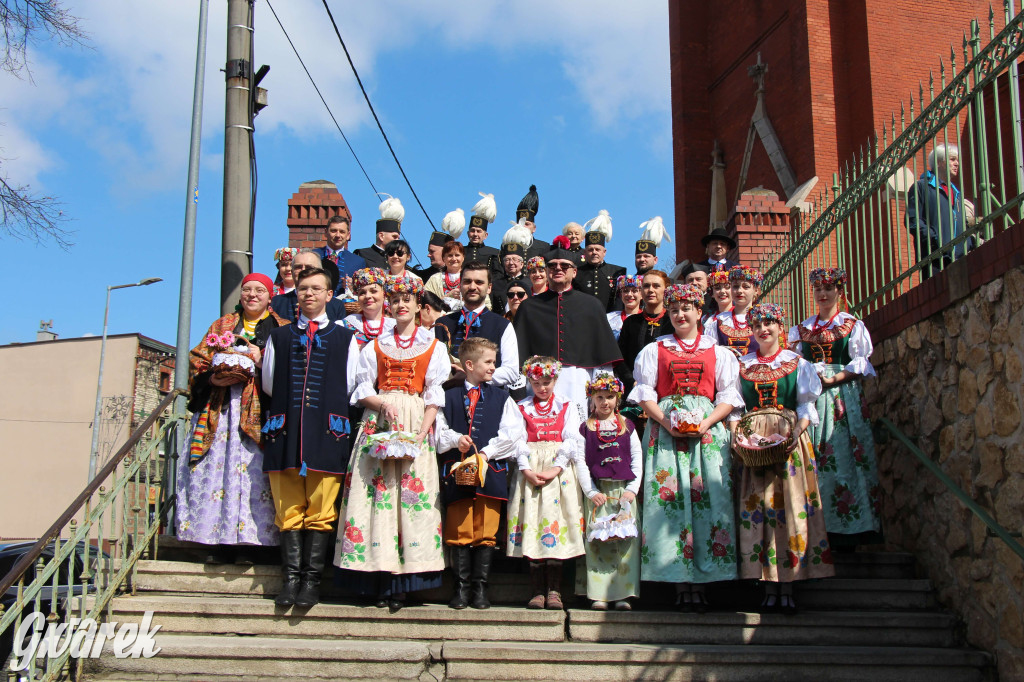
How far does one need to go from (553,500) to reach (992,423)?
2.59 meters

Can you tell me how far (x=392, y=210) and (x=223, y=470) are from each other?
196 inches

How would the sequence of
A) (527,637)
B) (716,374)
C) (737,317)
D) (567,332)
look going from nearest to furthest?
(527,637)
(716,374)
(567,332)
(737,317)

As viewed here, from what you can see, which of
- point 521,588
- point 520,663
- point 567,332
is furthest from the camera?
point 567,332

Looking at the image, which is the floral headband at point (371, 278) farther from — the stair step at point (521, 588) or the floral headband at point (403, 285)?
the stair step at point (521, 588)

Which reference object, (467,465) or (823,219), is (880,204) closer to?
(823,219)

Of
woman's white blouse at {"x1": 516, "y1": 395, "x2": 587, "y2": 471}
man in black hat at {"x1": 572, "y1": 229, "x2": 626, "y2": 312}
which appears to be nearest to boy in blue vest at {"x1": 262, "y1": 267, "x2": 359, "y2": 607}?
woman's white blouse at {"x1": 516, "y1": 395, "x2": 587, "y2": 471}

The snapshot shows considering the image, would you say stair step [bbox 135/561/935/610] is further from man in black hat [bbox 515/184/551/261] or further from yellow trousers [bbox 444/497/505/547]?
man in black hat [bbox 515/184/551/261]

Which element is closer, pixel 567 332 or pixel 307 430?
pixel 307 430

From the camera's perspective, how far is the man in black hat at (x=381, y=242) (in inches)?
391

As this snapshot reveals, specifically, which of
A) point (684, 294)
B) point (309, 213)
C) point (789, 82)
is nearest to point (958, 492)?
point (684, 294)

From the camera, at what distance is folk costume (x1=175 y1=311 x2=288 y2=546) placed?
6.19 m

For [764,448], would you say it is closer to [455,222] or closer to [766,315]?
[766,315]

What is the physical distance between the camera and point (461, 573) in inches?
232

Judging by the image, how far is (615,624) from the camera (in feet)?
18.6
